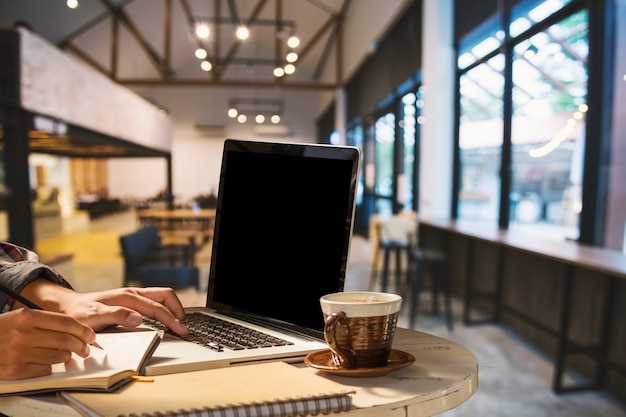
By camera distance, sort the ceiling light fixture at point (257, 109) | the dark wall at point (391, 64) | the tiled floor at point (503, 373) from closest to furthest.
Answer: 1. the tiled floor at point (503, 373)
2. the dark wall at point (391, 64)
3. the ceiling light fixture at point (257, 109)

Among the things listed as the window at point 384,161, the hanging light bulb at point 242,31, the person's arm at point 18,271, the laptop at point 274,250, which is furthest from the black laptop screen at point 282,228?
the window at point 384,161

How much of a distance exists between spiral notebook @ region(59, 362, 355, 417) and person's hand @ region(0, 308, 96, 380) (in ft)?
0.20

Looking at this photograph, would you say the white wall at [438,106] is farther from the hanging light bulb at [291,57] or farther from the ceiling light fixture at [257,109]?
the ceiling light fixture at [257,109]

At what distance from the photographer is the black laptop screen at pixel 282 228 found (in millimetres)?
835

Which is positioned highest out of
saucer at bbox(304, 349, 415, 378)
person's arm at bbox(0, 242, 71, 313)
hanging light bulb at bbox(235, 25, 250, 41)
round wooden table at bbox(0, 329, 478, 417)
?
hanging light bulb at bbox(235, 25, 250, 41)

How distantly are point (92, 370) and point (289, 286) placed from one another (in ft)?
1.13

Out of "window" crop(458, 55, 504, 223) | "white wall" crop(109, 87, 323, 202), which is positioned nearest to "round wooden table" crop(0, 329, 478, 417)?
"window" crop(458, 55, 504, 223)

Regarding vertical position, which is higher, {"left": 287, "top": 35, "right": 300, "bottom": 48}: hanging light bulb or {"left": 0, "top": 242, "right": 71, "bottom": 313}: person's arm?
{"left": 287, "top": 35, "right": 300, "bottom": 48}: hanging light bulb

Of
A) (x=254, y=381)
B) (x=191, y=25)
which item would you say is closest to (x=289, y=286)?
(x=254, y=381)

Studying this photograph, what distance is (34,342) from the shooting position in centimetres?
62

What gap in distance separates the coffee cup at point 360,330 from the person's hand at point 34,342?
32 centimetres

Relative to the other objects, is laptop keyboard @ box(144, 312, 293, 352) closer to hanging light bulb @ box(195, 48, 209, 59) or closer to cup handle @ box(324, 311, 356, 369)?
cup handle @ box(324, 311, 356, 369)

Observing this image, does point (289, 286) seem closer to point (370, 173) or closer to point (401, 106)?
point (401, 106)

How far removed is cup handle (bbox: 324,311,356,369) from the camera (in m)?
0.65
